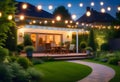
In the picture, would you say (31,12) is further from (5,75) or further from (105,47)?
(5,75)

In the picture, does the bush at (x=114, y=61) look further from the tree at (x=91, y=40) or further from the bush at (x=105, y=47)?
the bush at (x=105, y=47)

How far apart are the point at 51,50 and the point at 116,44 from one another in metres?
8.85

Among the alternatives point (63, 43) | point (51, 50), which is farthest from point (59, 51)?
point (63, 43)

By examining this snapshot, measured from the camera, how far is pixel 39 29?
28.1 m

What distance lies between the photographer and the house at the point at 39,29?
26.8m

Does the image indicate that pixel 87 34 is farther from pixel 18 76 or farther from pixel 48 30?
pixel 18 76

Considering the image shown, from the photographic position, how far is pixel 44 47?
2934 cm

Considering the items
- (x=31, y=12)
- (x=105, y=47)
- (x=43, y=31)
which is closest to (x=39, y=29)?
(x=43, y=31)

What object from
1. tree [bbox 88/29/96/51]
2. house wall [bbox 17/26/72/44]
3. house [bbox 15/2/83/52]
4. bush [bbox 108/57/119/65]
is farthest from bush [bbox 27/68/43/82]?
tree [bbox 88/29/96/51]

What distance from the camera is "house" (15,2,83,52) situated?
26812 mm

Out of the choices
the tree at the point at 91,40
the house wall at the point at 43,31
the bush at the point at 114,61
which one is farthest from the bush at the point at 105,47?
the bush at the point at 114,61

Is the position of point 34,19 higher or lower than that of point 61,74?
higher

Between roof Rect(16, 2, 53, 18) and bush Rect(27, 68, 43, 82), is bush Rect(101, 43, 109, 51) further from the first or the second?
bush Rect(27, 68, 43, 82)

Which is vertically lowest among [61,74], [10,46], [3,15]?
[61,74]
